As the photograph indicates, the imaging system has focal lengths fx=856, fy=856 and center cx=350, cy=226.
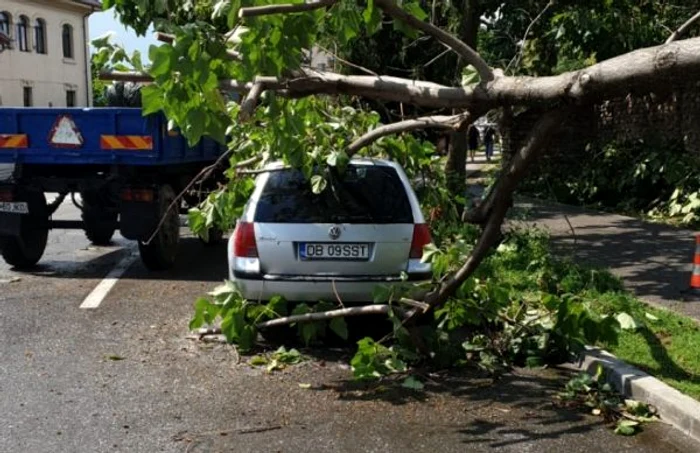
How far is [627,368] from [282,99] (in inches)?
124

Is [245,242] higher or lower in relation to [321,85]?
lower

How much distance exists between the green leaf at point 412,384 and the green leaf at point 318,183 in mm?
1736

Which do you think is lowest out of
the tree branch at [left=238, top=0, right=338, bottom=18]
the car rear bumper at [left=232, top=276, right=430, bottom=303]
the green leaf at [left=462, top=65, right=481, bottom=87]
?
the car rear bumper at [left=232, top=276, right=430, bottom=303]

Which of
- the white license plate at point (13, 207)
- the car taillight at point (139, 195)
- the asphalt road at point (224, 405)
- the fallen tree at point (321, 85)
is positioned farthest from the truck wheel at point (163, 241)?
the fallen tree at point (321, 85)

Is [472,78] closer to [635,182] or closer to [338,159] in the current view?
[338,159]

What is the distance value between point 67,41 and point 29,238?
43564mm

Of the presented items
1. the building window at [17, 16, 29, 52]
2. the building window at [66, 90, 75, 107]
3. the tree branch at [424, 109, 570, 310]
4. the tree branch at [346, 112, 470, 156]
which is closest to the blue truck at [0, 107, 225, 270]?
the tree branch at [346, 112, 470, 156]

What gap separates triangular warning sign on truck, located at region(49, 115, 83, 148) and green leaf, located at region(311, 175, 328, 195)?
14.1 feet

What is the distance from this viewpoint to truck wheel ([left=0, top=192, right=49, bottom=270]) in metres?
10.6

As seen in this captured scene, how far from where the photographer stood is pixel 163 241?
34.8ft

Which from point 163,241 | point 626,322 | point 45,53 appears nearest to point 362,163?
point 626,322

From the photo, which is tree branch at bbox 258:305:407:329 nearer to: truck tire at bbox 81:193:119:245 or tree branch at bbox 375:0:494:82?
tree branch at bbox 375:0:494:82

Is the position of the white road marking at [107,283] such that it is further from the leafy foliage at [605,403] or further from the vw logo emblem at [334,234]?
the leafy foliage at [605,403]

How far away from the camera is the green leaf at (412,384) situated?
240 inches
